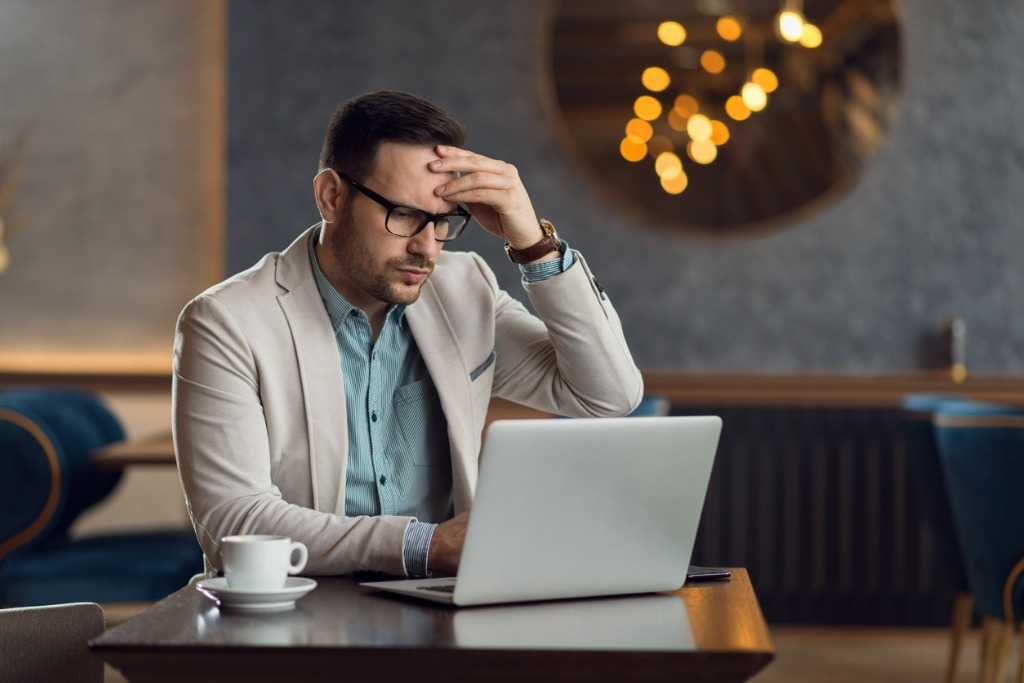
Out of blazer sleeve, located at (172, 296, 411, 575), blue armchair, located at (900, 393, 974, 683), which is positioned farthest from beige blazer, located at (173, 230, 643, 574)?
blue armchair, located at (900, 393, 974, 683)

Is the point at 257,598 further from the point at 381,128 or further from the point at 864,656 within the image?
the point at 864,656

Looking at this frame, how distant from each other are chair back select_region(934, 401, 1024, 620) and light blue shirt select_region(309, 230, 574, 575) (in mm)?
1519

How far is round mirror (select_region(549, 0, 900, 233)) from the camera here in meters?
4.27

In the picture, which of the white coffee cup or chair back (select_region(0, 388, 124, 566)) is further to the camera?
chair back (select_region(0, 388, 124, 566))

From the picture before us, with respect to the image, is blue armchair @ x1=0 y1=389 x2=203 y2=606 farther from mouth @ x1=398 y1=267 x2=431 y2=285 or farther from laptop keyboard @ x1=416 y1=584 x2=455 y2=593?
laptop keyboard @ x1=416 y1=584 x2=455 y2=593

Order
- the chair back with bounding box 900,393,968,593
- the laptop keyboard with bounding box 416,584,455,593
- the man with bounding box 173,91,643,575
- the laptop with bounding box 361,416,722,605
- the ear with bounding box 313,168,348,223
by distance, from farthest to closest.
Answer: the chair back with bounding box 900,393,968,593 < the ear with bounding box 313,168,348,223 < the man with bounding box 173,91,643,575 < the laptop keyboard with bounding box 416,584,455,593 < the laptop with bounding box 361,416,722,605

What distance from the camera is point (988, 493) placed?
2918 millimetres

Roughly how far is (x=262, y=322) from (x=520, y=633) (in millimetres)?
707

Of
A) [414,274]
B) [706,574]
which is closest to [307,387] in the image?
[414,274]

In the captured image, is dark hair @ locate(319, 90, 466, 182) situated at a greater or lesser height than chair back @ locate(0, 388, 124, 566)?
greater

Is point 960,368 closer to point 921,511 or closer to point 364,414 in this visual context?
point 921,511

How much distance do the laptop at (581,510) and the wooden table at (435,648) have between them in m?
0.06

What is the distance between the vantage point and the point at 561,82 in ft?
14.3

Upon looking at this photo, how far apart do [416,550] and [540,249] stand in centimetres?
55
